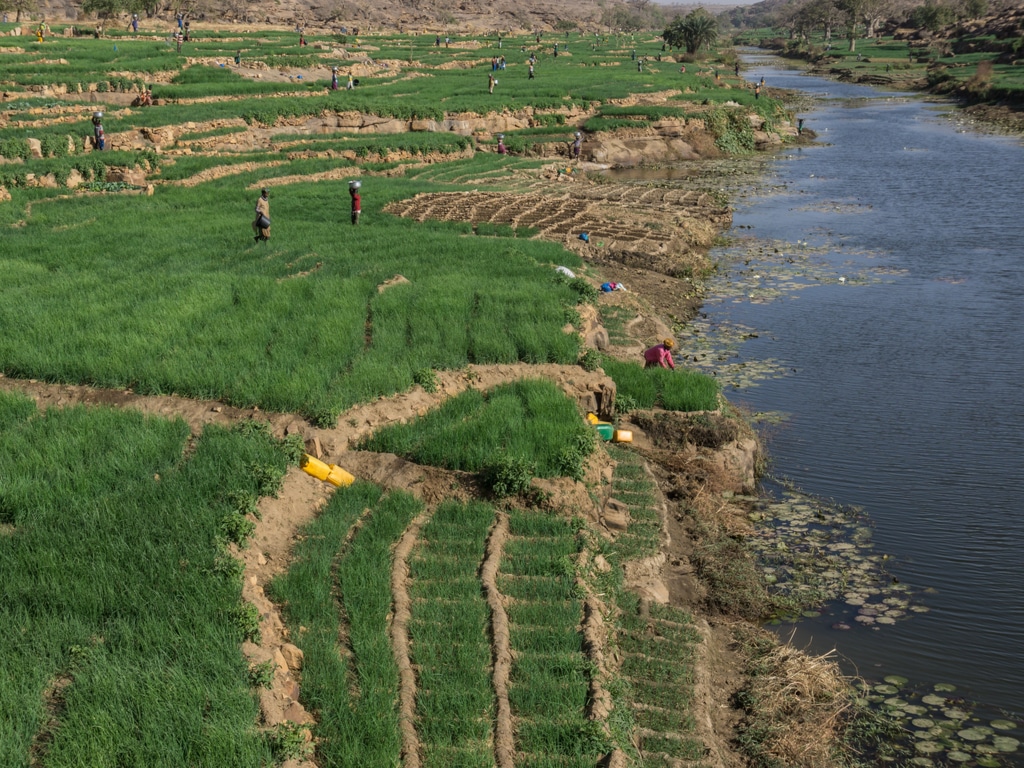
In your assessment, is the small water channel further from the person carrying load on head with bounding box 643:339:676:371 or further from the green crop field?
the green crop field

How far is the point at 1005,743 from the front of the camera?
9422 millimetres

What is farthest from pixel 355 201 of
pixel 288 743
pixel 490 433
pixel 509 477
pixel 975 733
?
pixel 975 733

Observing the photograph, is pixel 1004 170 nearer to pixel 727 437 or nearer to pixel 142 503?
pixel 727 437

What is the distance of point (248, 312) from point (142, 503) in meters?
6.81

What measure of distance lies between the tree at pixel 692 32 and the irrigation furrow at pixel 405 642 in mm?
98915

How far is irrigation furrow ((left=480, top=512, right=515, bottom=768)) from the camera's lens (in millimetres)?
7973

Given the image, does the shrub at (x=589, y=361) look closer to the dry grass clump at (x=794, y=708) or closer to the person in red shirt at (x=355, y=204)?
the dry grass clump at (x=794, y=708)

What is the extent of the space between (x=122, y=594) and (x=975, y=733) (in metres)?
8.96

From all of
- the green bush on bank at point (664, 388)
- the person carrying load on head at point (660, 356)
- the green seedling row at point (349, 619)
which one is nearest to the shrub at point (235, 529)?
the green seedling row at point (349, 619)

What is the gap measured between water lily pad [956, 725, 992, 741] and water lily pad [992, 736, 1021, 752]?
0.09 m

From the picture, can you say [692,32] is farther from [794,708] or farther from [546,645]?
[546,645]

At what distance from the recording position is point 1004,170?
43031mm

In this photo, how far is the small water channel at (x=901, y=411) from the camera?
10961 millimetres

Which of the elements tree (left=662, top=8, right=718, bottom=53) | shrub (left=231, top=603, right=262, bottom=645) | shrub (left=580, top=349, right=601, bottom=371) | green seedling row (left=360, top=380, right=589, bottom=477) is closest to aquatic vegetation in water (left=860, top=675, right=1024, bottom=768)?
green seedling row (left=360, top=380, right=589, bottom=477)
